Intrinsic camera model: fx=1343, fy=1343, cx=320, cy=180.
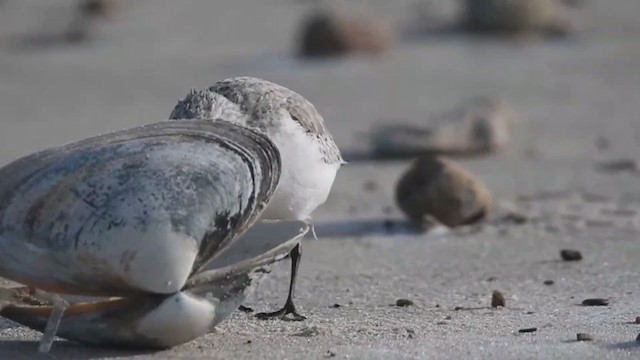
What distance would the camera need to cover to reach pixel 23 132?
1046 cm

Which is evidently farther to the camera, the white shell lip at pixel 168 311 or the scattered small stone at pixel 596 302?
the scattered small stone at pixel 596 302

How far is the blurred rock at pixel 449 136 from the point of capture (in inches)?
348

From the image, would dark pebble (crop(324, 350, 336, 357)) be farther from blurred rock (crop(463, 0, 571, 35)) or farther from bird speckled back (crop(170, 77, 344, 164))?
blurred rock (crop(463, 0, 571, 35))

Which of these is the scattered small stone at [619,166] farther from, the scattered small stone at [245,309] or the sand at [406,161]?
the scattered small stone at [245,309]

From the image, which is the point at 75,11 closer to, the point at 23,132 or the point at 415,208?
the point at 23,132

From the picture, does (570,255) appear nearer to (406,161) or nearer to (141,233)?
(141,233)

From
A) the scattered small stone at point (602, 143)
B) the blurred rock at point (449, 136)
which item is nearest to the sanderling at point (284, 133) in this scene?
the blurred rock at point (449, 136)

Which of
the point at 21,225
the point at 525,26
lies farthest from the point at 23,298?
the point at 525,26

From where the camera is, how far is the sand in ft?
13.8

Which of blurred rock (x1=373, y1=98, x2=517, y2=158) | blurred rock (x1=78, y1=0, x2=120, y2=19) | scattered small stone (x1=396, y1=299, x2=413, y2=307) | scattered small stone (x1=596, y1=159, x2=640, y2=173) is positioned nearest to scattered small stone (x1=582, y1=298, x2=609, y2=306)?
scattered small stone (x1=396, y1=299, x2=413, y2=307)

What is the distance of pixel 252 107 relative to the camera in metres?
4.59

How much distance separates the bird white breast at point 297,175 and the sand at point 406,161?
1.26ft

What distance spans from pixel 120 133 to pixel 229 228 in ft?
1.81

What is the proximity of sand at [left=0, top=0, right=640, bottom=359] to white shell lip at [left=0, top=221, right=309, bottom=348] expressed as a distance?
0.09 meters
